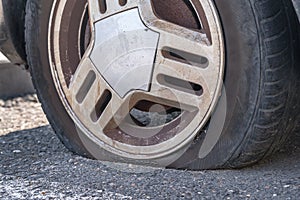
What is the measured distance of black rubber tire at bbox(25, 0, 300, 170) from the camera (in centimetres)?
227

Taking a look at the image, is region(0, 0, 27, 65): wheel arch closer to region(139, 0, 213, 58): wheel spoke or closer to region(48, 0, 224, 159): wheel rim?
region(48, 0, 224, 159): wheel rim

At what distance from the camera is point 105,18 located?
8.55ft

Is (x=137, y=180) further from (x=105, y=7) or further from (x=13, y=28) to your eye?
(x=13, y=28)

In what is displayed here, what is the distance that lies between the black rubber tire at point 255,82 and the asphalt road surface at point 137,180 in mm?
84

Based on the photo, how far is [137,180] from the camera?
8.13 ft

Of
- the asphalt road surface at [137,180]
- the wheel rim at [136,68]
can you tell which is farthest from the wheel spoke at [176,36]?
the asphalt road surface at [137,180]

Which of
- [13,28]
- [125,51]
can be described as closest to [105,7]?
[125,51]

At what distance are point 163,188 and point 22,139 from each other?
116 centimetres

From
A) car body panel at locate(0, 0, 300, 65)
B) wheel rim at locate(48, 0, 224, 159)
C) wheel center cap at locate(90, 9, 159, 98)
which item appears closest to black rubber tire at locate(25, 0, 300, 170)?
wheel rim at locate(48, 0, 224, 159)

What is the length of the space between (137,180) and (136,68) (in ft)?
1.37

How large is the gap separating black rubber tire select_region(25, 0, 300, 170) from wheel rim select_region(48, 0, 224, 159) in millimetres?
58

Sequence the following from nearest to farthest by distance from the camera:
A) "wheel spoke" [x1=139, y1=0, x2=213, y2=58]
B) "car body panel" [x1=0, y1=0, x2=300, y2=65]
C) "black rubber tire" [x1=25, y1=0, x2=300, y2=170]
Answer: "black rubber tire" [x1=25, y1=0, x2=300, y2=170], "wheel spoke" [x1=139, y1=0, x2=213, y2=58], "car body panel" [x1=0, y1=0, x2=300, y2=65]

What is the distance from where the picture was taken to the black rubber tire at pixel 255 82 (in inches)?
89.2

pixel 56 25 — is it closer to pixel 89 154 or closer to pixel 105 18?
pixel 105 18
